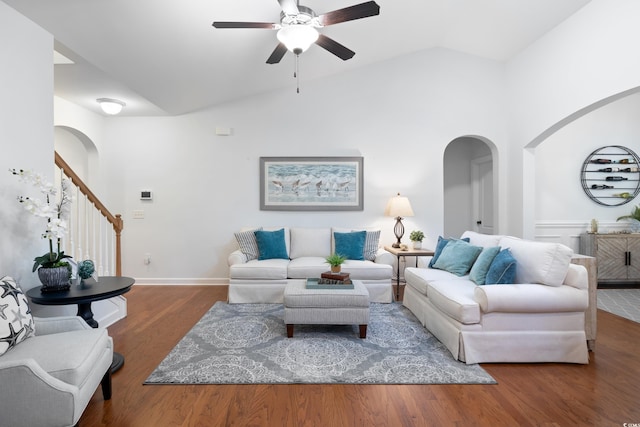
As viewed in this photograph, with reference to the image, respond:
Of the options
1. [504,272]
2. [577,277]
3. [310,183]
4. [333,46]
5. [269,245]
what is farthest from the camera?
[310,183]

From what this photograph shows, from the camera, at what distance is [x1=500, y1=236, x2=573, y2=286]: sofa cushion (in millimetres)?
2600

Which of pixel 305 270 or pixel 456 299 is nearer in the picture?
pixel 456 299

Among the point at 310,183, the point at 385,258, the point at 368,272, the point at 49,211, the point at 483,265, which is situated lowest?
the point at 368,272

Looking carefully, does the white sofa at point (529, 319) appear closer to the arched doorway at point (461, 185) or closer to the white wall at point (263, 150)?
the white wall at point (263, 150)

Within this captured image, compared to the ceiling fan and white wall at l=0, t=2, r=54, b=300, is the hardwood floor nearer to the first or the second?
white wall at l=0, t=2, r=54, b=300

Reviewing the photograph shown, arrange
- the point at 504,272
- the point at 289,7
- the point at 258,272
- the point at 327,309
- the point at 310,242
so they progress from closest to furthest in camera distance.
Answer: the point at 289,7
the point at 504,272
the point at 327,309
the point at 258,272
the point at 310,242

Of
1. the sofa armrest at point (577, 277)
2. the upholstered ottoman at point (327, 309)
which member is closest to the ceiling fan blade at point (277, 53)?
the upholstered ottoman at point (327, 309)

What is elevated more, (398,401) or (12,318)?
(12,318)

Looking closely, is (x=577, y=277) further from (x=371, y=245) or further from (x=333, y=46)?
(x=333, y=46)

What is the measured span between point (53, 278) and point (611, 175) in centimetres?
716

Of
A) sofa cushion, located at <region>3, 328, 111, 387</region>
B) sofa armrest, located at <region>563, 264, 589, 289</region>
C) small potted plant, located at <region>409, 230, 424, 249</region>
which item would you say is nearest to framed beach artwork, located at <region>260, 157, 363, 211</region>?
small potted plant, located at <region>409, 230, 424, 249</region>

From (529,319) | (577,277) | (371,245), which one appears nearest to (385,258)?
(371,245)

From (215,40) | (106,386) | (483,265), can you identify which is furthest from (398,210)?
(106,386)

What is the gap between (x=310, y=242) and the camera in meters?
4.74
